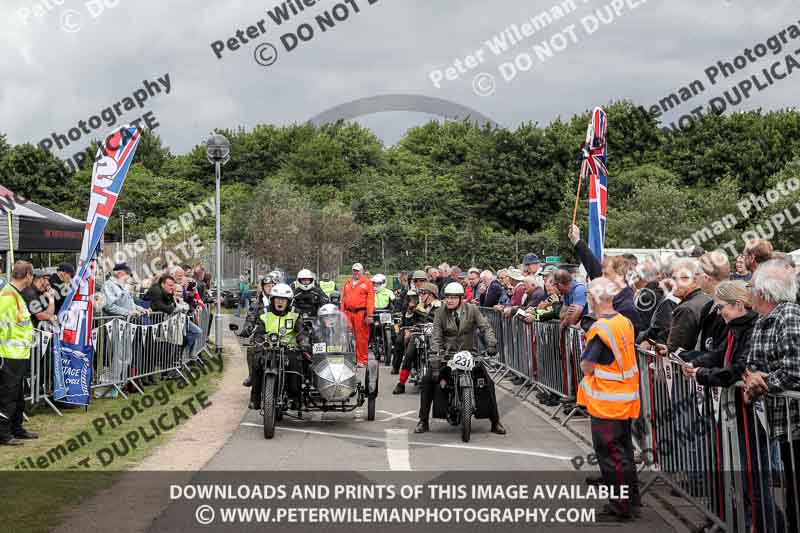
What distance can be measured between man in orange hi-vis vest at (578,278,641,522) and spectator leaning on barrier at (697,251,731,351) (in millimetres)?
660

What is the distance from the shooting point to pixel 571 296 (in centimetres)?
1174

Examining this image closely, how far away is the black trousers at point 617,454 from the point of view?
708 centimetres

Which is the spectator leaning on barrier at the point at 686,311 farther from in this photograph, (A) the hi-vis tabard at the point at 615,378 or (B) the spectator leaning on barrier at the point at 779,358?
(B) the spectator leaning on barrier at the point at 779,358

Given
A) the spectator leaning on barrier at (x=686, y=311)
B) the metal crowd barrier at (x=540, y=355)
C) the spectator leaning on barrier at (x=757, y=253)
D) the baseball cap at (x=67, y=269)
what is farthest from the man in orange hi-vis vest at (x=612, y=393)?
the baseball cap at (x=67, y=269)

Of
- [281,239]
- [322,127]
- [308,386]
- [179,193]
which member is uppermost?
[322,127]

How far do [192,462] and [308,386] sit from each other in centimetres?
256

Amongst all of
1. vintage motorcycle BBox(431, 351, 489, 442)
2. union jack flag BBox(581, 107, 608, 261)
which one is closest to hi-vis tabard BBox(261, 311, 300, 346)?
vintage motorcycle BBox(431, 351, 489, 442)

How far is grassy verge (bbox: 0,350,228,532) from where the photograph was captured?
7.41 metres

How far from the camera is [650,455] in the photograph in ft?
27.9

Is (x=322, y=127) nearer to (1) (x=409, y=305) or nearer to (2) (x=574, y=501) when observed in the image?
(1) (x=409, y=305)

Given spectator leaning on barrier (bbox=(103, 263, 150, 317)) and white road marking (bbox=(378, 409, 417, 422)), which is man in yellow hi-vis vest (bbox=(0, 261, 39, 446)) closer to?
spectator leaning on barrier (bbox=(103, 263, 150, 317))

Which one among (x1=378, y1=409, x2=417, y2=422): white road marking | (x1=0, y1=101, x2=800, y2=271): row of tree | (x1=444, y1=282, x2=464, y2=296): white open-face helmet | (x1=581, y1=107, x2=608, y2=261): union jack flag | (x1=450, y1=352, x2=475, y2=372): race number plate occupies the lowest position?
(x1=378, y1=409, x2=417, y2=422): white road marking

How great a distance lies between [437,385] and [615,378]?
172 inches

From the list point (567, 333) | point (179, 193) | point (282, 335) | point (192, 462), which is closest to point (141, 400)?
point (282, 335)
